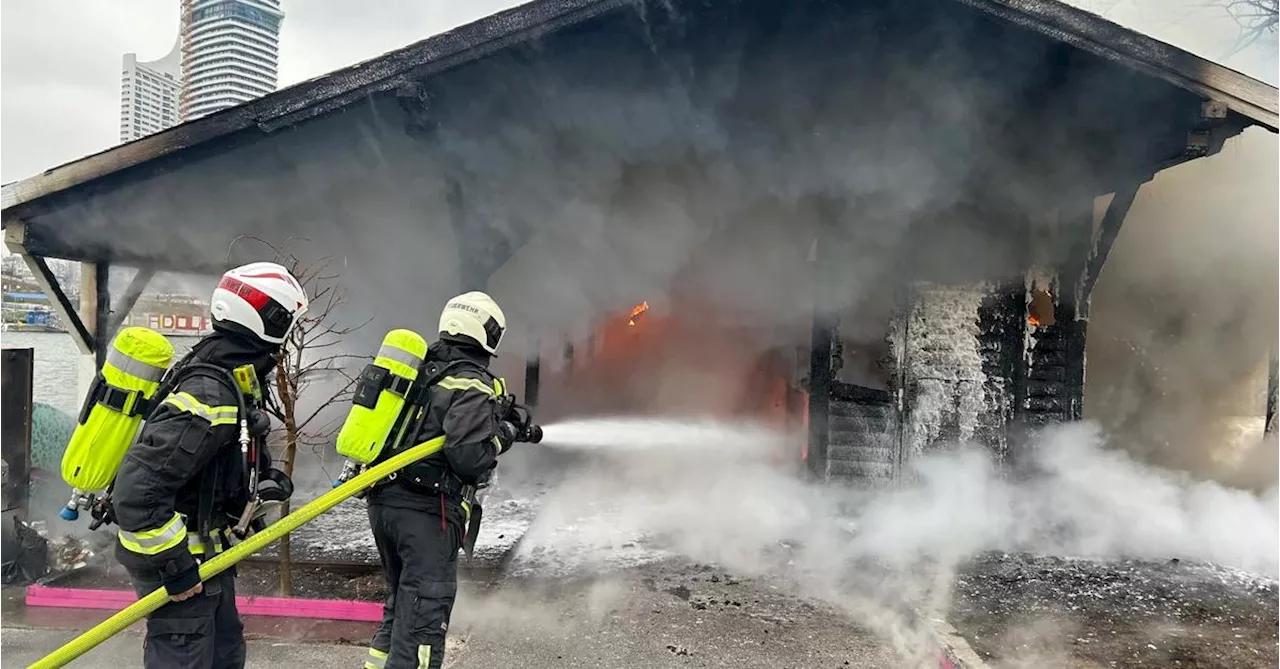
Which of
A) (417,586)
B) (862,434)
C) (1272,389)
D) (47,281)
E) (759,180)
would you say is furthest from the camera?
(1272,389)

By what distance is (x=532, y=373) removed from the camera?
7.74m

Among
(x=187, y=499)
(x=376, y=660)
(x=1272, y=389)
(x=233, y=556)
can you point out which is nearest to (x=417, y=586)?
(x=376, y=660)

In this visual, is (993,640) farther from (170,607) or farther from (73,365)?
(73,365)

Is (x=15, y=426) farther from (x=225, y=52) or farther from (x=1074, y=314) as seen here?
(x=225, y=52)

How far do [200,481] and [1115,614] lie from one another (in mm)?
5114

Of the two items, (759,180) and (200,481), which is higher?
(759,180)

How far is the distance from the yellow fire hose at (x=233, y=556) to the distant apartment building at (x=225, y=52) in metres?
10.9

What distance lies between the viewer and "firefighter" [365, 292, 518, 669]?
2.92 m

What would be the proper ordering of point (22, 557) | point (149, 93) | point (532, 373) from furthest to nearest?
point (149, 93) → point (532, 373) → point (22, 557)

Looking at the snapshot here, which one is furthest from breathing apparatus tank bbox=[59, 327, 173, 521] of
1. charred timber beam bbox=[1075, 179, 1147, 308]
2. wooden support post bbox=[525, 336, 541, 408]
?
charred timber beam bbox=[1075, 179, 1147, 308]

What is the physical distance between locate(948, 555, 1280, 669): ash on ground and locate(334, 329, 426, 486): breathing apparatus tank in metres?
3.29

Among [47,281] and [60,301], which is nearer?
[47,281]

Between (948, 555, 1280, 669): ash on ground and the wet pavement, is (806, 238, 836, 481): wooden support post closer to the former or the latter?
(948, 555, 1280, 669): ash on ground

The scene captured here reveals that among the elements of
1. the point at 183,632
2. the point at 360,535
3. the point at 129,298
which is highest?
the point at 129,298
